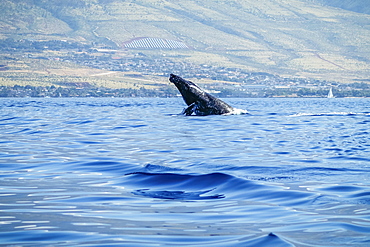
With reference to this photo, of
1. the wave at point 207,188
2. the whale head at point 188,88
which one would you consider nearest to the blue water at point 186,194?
the wave at point 207,188

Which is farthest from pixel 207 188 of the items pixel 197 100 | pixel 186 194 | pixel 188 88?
pixel 197 100

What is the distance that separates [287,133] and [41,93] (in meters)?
157

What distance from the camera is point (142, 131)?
21625 mm

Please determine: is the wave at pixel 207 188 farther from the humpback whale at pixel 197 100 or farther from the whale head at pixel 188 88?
the humpback whale at pixel 197 100

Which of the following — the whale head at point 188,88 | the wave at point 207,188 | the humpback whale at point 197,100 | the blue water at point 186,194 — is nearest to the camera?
the blue water at point 186,194

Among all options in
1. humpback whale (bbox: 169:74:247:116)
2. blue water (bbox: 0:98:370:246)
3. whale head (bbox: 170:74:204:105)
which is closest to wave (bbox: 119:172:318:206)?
blue water (bbox: 0:98:370:246)

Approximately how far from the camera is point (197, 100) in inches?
1089

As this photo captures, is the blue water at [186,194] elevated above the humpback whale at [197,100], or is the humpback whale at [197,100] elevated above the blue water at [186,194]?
the blue water at [186,194]

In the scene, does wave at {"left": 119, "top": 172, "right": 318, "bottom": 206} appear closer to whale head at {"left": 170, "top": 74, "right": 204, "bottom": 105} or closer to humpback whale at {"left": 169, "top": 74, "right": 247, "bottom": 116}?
whale head at {"left": 170, "top": 74, "right": 204, "bottom": 105}

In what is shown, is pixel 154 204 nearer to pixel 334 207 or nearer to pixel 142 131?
pixel 334 207

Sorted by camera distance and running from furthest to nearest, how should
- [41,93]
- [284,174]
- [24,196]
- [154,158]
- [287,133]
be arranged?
1. [41,93]
2. [287,133]
3. [154,158]
4. [284,174]
5. [24,196]

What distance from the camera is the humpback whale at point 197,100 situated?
26.7 m

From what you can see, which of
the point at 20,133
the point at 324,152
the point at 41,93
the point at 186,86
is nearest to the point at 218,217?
the point at 324,152

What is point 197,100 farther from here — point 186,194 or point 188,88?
point 186,194
